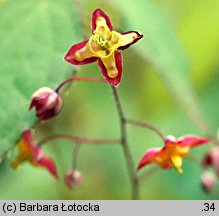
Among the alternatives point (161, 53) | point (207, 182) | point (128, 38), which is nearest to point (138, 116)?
point (207, 182)

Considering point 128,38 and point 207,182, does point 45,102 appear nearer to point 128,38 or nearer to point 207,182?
point 128,38

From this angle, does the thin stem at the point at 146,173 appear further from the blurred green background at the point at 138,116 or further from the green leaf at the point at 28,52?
the green leaf at the point at 28,52

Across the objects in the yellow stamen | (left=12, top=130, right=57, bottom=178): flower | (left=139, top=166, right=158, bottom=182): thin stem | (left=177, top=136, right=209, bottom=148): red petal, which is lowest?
the yellow stamen

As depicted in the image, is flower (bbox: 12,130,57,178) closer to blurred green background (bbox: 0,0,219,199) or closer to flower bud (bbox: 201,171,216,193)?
blurred green background (bbox: 0,0,219,199)

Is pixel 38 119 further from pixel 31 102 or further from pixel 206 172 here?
pixel 206 172

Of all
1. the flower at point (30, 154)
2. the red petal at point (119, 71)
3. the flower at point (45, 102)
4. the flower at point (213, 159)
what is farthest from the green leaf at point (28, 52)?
the flower at point (213, 159)

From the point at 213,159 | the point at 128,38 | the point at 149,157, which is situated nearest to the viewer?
the point at 128,38

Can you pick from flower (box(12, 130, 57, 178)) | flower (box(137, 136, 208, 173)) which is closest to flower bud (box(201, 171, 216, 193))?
flower (box(137, 136, 208, 173))
